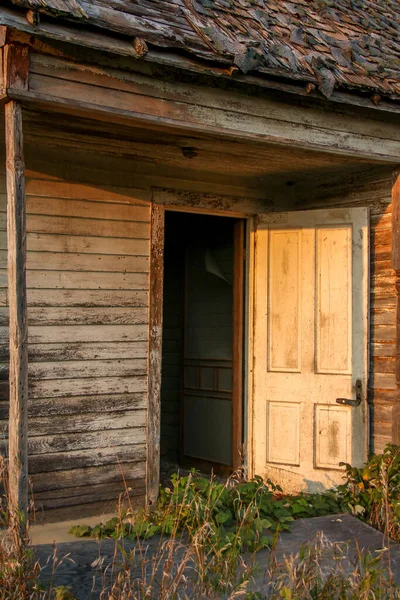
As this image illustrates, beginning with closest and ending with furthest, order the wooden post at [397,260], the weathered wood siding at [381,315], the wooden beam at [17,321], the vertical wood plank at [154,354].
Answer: the wooden beam at [17,321] → the wooden post at [397,260] → the vertical wood plank at [154,354] → the weathered wood siding at [381,315]

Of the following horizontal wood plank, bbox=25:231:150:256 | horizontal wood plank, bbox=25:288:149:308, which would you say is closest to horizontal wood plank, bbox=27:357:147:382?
horizontal wood plank, bbox=25:288:149:308

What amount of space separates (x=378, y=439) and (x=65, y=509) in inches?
112

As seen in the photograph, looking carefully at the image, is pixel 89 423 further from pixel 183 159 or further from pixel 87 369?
pixel 183 159

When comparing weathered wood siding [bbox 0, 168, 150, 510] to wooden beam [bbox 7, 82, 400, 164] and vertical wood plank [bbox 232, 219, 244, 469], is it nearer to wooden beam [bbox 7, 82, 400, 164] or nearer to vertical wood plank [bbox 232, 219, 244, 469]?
vertical wood plank [bbox 232, 219, 244, 469]

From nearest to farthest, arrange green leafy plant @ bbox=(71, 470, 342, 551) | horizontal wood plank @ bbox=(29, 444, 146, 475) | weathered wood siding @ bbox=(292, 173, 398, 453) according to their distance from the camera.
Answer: green leafy plant @ bbox=(71, 470, 342, 551), horizontal wood plank @ bbox=(29, 444, 146, 475), weathered wood siding @ bbox=(292, 173, 398, 453)

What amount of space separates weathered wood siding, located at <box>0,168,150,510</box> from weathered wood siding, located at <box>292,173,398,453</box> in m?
2.08

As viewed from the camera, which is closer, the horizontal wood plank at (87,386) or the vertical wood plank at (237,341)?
the horizontal wood plank at (87,386)

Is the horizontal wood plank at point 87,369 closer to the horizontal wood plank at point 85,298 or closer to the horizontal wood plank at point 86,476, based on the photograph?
the horizontal wood plank at point 85,298

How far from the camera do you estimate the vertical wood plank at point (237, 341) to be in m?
7.81

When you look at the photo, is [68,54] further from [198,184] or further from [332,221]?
[332,221]

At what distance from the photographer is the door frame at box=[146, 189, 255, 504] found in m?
6.78

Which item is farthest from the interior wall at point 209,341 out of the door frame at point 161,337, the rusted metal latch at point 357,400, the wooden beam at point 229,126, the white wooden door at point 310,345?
the wooden beam at point 229,126

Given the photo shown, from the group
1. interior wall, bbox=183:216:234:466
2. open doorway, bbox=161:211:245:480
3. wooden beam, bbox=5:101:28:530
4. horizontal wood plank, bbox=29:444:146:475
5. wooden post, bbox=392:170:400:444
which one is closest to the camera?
wooden beam, bbox=5:101:28:530

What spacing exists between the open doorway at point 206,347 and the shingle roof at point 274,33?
7.98ft
